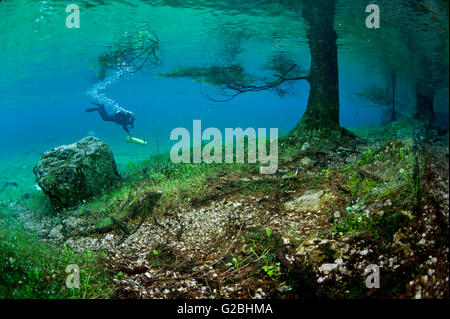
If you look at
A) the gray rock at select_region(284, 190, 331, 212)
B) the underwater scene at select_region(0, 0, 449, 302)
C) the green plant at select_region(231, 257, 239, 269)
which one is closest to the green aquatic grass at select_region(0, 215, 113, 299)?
the underwater scene at select_region(0, 0, 449, 302)

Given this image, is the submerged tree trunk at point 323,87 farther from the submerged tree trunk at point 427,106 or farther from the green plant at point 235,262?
the green plant at point 235,262

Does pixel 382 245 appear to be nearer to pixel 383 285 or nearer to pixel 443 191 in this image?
pixel 383 285

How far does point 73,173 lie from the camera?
23.0ft

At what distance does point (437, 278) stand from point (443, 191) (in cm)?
75

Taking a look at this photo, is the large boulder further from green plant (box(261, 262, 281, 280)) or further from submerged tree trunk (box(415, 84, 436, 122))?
submerged tree trunk (box(415, 84, 436, 122))

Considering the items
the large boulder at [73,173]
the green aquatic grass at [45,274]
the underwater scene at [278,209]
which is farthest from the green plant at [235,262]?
the large boulder at [73,173]

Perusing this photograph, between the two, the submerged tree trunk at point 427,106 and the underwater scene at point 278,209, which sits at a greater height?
the submerged tree trunk at point 427,106

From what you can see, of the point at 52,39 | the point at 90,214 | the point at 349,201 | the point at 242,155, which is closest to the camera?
the point at 349,201

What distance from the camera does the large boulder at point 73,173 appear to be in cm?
695

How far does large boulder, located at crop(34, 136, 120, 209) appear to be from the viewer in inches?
274

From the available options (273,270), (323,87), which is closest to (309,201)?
(273,270)

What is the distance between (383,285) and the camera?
7.72ft
